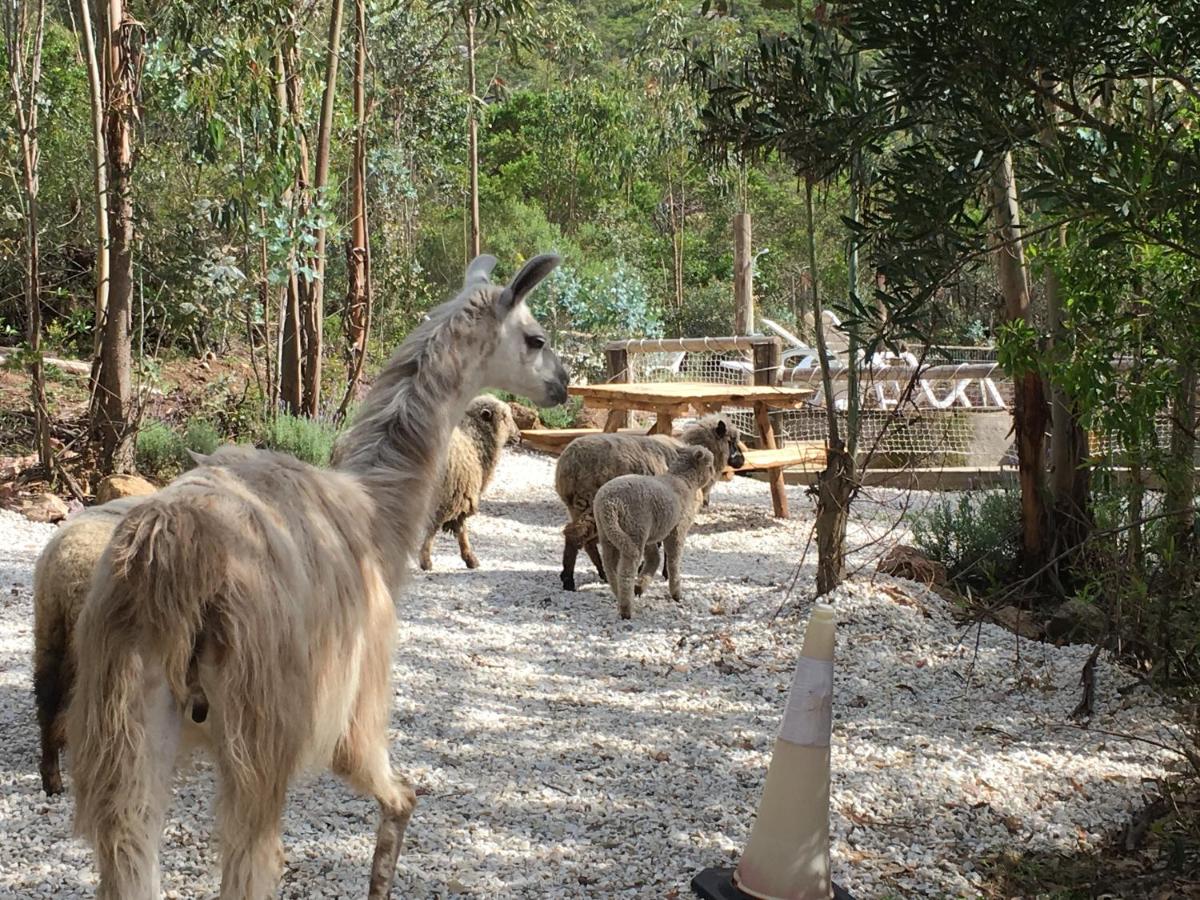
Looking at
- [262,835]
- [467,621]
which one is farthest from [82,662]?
[467,621]

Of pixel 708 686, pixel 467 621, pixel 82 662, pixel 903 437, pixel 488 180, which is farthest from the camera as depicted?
pixel 488 180

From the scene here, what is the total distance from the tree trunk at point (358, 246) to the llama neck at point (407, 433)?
733 cm

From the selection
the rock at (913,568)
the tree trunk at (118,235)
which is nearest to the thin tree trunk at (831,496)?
the rock at (913,568)

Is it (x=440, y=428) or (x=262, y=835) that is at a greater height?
(x=440, y=428)

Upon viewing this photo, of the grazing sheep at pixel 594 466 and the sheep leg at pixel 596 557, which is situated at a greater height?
the grazing sheep at pixel 594 466

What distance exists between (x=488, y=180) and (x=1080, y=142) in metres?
25.6

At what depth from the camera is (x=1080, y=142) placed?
258 centimetres

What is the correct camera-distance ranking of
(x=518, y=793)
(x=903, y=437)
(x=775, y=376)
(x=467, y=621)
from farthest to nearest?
(x=775, y=376), (x=903, y=437), (x=467, y=621), (x=518, y=793)

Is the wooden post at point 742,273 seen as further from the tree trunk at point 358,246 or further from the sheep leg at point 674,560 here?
the sheep leg at point 674,560

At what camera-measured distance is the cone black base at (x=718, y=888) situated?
3381 mm

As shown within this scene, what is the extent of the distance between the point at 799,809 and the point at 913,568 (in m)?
3.99

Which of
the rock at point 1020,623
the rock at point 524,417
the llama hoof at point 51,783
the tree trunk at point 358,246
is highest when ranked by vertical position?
the tree trunk at point 358,246

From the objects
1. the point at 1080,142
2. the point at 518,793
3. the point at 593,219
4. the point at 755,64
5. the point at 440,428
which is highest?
the point at 593,219

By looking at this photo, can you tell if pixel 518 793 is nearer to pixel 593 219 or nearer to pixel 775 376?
pixel 775 376
